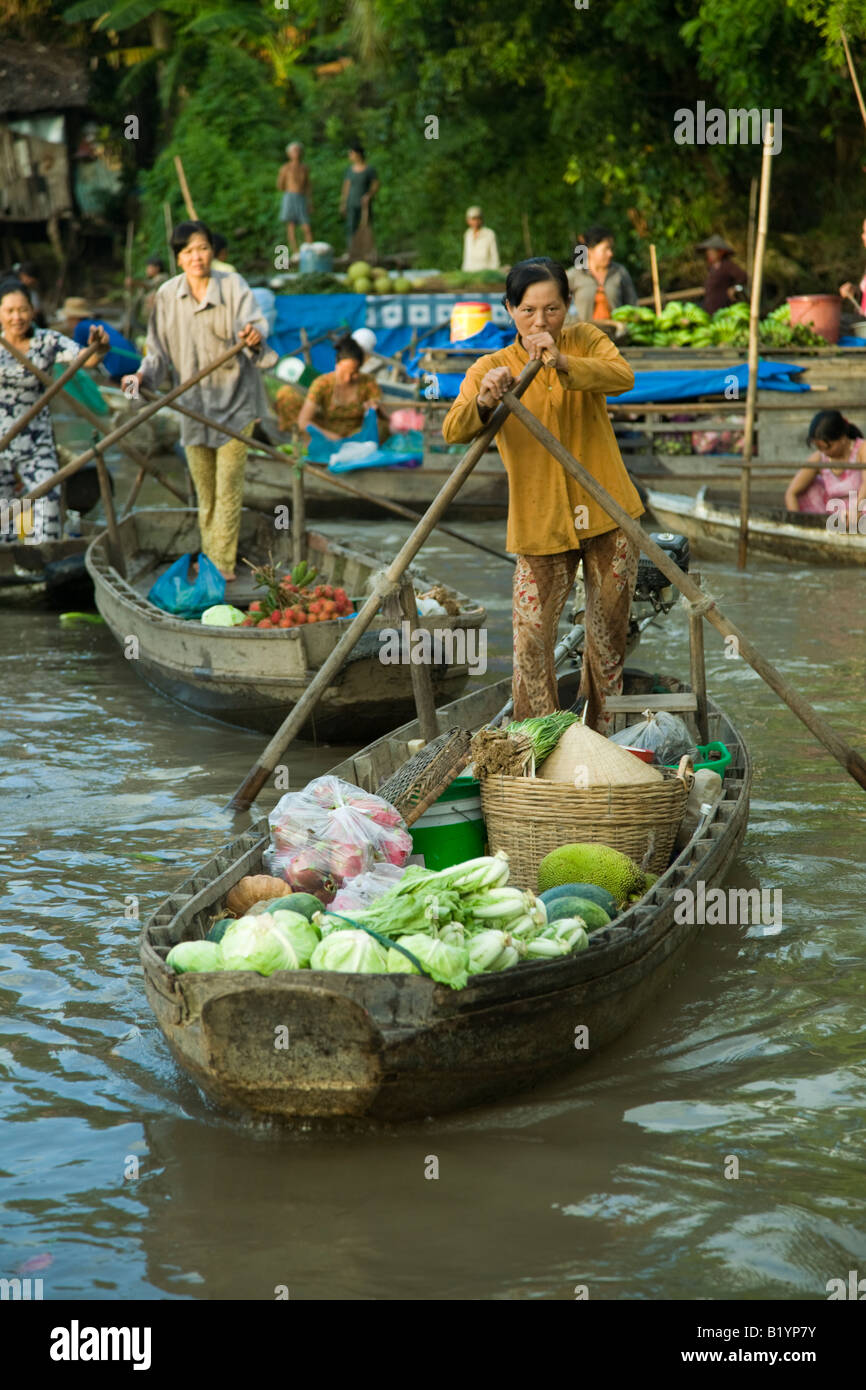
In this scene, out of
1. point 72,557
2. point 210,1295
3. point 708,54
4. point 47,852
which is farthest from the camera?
point 708,54

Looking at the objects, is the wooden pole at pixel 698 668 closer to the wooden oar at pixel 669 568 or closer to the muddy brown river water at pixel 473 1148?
the wooden oar at pixel 669 568

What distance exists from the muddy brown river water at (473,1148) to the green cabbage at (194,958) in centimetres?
38

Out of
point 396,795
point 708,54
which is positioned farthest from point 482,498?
point 396,795

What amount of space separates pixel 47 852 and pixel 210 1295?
284 centimetres

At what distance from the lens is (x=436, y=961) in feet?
10.6

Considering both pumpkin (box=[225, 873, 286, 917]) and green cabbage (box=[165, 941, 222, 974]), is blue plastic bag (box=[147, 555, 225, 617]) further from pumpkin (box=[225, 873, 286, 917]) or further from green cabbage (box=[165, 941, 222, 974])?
green cabbage (box=[165, 941, 222, 974])

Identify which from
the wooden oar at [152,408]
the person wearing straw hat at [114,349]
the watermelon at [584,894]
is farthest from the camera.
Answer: the person wearing straw hat at [114,349]

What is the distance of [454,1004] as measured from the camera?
3.21m

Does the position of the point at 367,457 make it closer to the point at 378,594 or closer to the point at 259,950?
the point at 378,594

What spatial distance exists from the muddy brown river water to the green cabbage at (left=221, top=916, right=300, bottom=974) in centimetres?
39

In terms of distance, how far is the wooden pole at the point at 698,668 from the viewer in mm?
4836

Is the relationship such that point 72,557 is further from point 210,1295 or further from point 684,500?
point 210,1295

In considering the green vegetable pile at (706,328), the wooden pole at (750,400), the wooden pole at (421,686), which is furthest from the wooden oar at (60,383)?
the green vegetable pile at (706,328)

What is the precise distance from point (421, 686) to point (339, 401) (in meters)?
7.22
